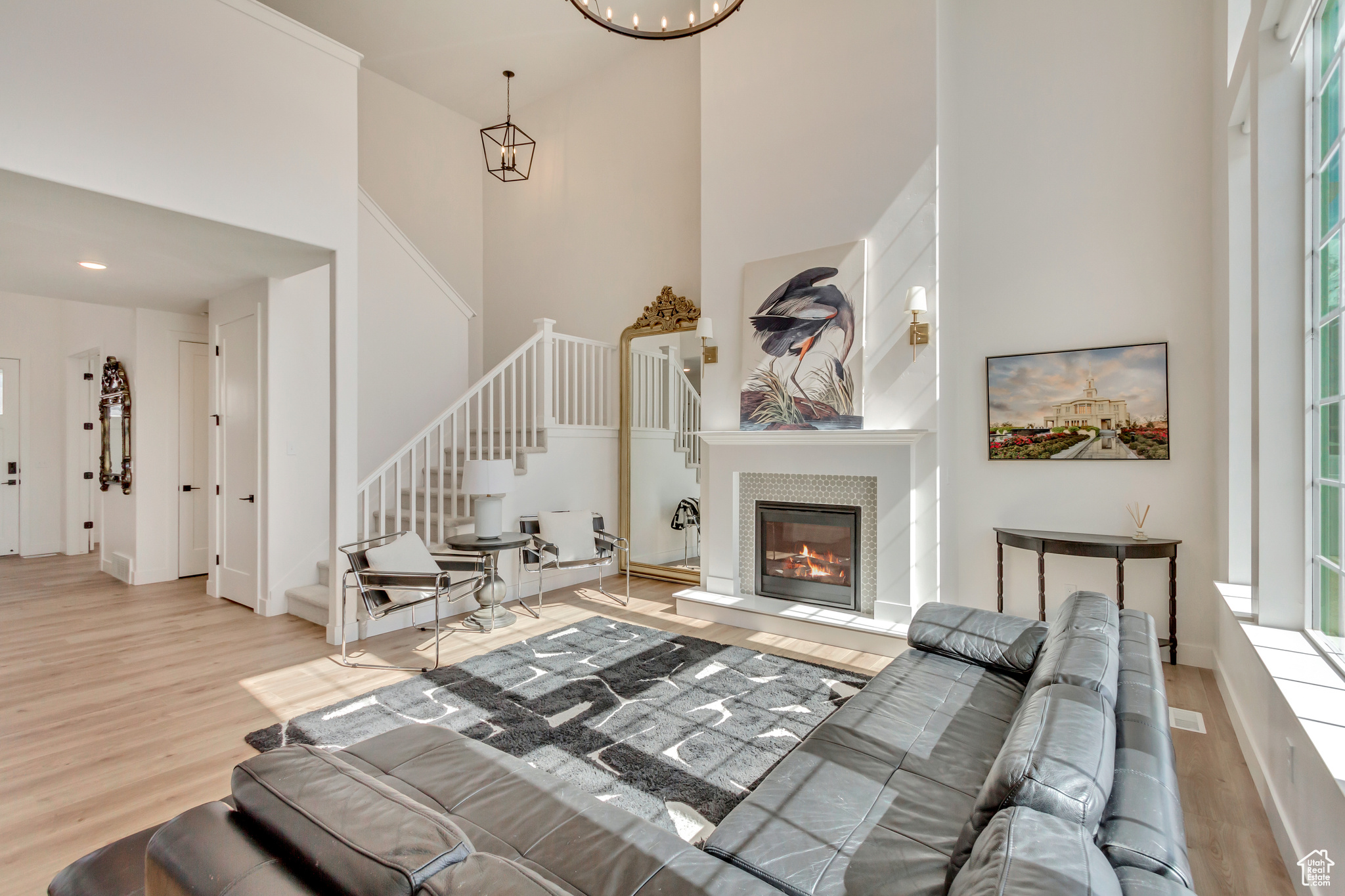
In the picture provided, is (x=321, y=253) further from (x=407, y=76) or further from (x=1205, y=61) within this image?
(x=1205, y=61)

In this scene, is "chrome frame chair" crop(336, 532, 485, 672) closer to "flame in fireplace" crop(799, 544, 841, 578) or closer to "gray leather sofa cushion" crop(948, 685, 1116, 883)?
"flame in fireplace" crop(799, 544, 841, 578)

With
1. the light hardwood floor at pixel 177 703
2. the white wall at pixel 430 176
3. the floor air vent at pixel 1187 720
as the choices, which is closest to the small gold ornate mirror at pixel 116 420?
the light hardwood floor at pixel 177 703

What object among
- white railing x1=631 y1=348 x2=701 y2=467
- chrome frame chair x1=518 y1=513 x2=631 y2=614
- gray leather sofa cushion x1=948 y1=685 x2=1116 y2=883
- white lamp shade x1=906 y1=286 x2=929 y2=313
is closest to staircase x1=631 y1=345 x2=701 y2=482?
white railing x1=631 y1=348 x2=701 y2=467

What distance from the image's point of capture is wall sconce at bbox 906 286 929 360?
4020 millimetres

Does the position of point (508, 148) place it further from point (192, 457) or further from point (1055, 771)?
point (1055, 771)

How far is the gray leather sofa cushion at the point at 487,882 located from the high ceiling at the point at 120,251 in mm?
3865

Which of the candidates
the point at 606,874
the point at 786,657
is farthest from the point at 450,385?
the point at 606,874

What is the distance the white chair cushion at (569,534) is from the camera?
205 inches

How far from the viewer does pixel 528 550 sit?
5.02 meters

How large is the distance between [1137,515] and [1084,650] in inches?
101

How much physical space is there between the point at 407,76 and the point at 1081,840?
26.9ft

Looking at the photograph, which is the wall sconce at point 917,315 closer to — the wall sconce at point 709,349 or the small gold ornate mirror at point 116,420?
the wall sconce at point 709,349

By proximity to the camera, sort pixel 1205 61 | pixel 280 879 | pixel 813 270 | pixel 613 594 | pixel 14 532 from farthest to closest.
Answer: pixel 14 532 < pixel 613 594 < pixel 813 270 < pixel 1205 61 < pixel 280 879

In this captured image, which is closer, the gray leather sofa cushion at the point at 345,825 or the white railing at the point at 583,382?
the gray leather sofa cushion at the point at 345,825
